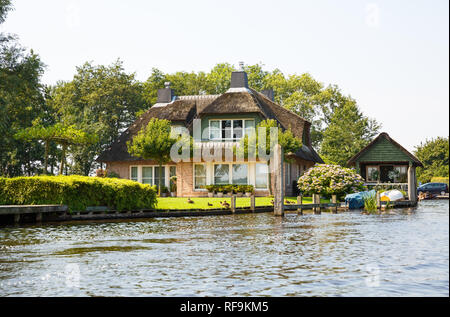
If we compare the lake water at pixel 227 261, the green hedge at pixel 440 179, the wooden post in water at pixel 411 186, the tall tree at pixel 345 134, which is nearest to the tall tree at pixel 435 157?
the green hedge at pixel 440 179

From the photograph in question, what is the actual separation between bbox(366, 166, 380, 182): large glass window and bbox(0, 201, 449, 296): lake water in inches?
1228

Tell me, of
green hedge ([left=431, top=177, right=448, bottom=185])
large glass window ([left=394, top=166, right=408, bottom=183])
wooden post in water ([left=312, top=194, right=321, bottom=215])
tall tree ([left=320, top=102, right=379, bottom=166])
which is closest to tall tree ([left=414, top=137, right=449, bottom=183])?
green hedge ([left=431, top=177, right=448, bottom=185])

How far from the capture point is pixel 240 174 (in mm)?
42500

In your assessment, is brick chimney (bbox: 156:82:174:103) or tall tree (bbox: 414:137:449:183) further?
tall tree (bbox: 414:137:449:183)

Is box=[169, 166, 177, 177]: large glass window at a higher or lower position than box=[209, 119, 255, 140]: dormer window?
lower

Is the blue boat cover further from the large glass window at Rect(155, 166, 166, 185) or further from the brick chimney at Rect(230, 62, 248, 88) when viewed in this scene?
the large glass window at Rect(155, 166, 166, 185)

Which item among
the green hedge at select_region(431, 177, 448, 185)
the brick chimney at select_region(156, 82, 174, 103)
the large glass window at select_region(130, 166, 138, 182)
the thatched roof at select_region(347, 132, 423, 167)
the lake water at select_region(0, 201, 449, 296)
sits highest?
the brick chimney at select_region(156, 82, 174, 103)

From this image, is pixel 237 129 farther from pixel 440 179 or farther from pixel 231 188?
pixel 440 179

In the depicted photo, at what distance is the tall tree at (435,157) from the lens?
72.0 metres

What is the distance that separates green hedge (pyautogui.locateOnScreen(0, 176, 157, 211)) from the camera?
2484 cm

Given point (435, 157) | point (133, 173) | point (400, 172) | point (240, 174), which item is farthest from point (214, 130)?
point (435, 157)

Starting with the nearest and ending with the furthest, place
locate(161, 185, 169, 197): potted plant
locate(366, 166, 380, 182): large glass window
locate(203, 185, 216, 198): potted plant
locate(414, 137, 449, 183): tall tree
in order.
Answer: locate(203, 185, 216, 198): potted plant → locate(161, 185, 169, 197): potted plant → locate(366, 166, 380, 182): large glass window → locate(414, 137, 449, 183): tall tree
